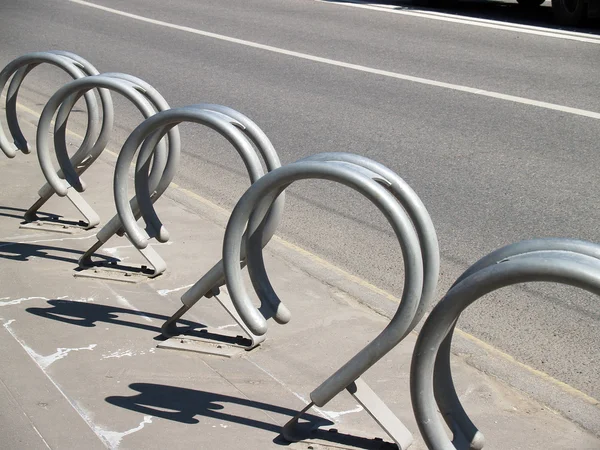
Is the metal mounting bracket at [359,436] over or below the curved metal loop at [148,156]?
below

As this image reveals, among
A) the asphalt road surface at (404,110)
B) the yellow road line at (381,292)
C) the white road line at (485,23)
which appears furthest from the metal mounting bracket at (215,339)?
the white road line at (485,23)

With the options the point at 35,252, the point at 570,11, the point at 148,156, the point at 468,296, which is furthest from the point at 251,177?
the point at 570,11

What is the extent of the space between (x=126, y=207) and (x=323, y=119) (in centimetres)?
538

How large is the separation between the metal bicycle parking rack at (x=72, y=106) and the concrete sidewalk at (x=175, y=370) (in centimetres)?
15

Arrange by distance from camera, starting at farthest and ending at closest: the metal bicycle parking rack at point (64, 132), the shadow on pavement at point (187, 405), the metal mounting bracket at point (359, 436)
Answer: the metal bicycle parking rack at point (64, 132) < the shadow on pavement at point (187, 405) < the metal mounting bracket at point (359, 436)

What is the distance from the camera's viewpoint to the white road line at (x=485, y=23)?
48.2 feet

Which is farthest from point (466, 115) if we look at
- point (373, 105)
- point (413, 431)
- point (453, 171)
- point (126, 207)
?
point (413, 431)

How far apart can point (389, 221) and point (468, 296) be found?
62cm

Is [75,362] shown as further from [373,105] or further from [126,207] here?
[373,105]

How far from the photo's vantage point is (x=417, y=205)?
139 inches

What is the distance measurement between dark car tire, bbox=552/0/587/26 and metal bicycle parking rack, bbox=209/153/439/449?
515 inches

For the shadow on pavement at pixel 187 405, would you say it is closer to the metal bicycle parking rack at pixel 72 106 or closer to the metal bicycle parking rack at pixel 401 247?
the metal bicycle parking rack at pixel 401 247

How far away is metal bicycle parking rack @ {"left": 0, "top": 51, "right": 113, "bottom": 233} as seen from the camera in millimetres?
5988

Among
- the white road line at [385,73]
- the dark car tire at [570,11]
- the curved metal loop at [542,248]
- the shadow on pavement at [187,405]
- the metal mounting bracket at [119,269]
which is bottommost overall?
the shadow on pavement at [187,405]
